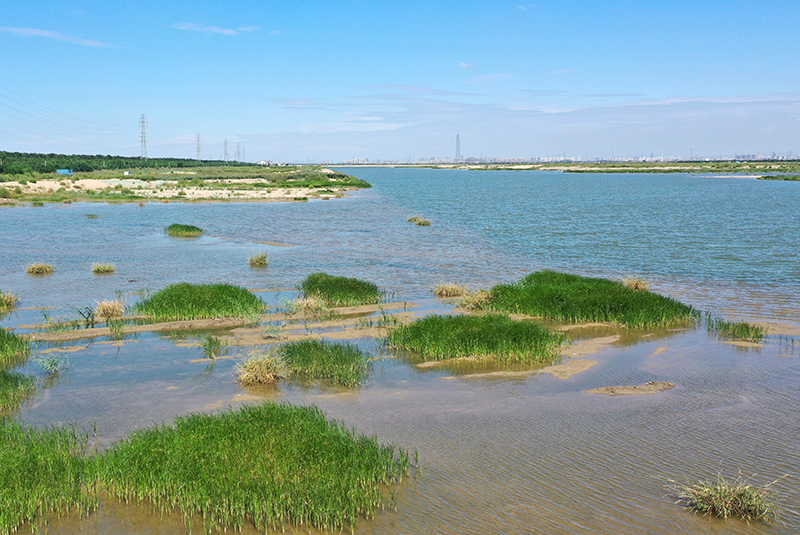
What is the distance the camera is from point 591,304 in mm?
18719

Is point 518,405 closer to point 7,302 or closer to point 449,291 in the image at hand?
point 449,291

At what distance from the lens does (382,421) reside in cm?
1105

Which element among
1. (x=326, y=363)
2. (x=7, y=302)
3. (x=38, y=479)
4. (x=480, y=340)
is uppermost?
(x=480, y=340)

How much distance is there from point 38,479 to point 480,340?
956 cm

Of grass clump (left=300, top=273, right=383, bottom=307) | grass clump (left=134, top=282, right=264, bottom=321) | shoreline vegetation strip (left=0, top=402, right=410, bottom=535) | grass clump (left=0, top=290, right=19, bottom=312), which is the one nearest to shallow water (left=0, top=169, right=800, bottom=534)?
shoreline vegetation strip (left=0, top=402, right=410, bottom=535)

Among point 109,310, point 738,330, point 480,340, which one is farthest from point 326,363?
point 738,330

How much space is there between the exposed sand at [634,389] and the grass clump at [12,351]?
12.4 meters

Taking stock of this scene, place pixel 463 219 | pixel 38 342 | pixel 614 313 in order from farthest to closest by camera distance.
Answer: pixel 463 219
pixel 614 313
pixel 38 342

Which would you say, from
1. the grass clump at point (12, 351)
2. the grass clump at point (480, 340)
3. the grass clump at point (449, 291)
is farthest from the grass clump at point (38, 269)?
the grass clump at point (480, 340)

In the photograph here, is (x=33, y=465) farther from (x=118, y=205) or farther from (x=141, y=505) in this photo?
(x=118, y=205)

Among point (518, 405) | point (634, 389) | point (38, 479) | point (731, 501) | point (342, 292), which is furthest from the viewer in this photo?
point (342, 292)

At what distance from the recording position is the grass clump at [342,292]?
20.7 m

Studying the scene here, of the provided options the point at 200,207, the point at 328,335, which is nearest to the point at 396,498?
the point at 328,335

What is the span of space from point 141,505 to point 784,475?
8712mm
